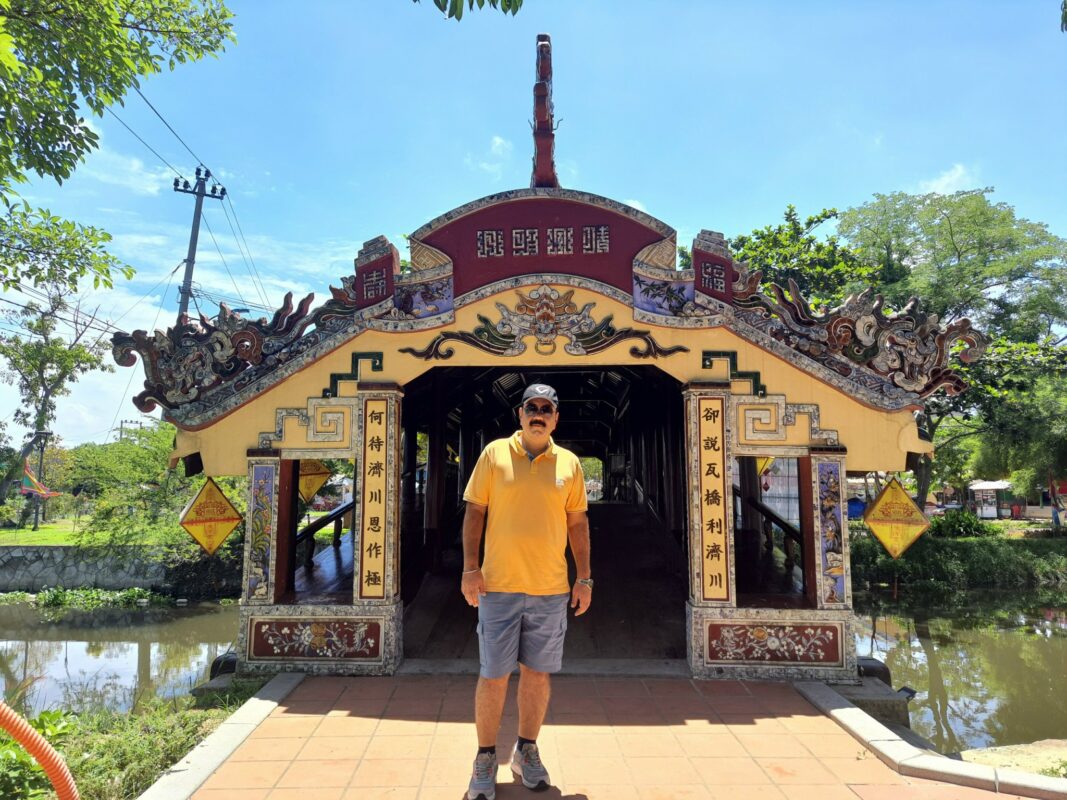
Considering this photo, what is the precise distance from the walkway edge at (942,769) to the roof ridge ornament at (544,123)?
479 cm

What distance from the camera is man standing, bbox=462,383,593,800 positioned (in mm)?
3045

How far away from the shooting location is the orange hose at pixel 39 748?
234 centimetres

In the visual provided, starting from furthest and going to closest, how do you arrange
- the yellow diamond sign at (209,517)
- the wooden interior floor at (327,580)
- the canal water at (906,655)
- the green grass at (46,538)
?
1. the green grass at (46,538)
2. the canal water at (906,655)
3. the yellow diamond sign at (209,517)
4. the wooden interior floor at (327,580)

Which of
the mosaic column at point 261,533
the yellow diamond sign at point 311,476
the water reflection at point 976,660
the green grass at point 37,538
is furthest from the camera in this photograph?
the green grass at point 37,538

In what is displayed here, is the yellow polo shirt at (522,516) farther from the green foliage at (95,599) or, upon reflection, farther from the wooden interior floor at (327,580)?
the green foliage at (95,599)

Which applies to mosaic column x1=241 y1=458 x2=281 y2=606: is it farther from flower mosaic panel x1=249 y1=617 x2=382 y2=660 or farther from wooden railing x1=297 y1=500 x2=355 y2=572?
wooden railing x1=297 y1=500 x2=355 y2=572

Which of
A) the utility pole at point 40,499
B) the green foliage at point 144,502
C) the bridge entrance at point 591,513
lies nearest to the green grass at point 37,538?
the green foliage at point 144,502

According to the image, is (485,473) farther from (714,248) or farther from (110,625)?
(110,625)

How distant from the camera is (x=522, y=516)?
3090 mm

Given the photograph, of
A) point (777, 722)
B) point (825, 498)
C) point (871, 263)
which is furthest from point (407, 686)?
point (871, 263)

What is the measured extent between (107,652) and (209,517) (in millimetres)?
7545

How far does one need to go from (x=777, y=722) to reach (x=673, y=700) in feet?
2.33

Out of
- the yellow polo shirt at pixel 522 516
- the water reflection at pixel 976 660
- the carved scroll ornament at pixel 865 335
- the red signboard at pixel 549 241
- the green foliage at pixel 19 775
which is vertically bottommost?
the water reflection at pixel 976 660

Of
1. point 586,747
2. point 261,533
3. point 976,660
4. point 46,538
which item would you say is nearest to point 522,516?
point 586,747
